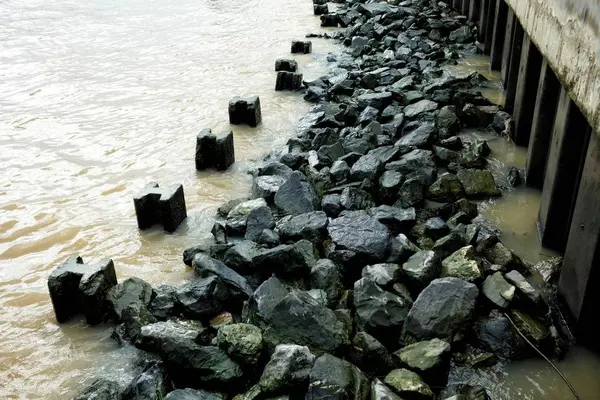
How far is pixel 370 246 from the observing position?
372 cm

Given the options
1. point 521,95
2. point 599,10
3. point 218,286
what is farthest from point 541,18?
point 218,286

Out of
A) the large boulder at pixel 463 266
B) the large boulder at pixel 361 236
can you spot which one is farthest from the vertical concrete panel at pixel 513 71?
the large boulder at pixel 463 266

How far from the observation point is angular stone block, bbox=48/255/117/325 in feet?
11.4

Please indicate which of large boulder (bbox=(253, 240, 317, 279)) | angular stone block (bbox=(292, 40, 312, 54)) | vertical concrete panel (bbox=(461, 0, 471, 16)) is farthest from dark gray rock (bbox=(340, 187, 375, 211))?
vertical concrete panel (bbox=(461, 0, 471, 16))

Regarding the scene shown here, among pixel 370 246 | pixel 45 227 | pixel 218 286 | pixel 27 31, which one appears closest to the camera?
pixel 218 286

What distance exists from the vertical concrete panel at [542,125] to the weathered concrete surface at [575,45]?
288mm

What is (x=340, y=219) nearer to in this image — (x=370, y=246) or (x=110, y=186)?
(x=370, y=246)

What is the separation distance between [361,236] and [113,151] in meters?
3.55

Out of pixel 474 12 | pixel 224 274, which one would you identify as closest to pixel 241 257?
pixel 224 274

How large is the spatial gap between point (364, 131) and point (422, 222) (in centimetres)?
172

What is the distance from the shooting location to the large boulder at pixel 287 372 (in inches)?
106

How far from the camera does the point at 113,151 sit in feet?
20.4

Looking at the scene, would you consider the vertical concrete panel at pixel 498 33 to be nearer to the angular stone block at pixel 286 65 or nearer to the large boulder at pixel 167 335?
the angular stone block at pixel 286 65

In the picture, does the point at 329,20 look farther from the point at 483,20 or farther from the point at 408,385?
the point at 408,385
